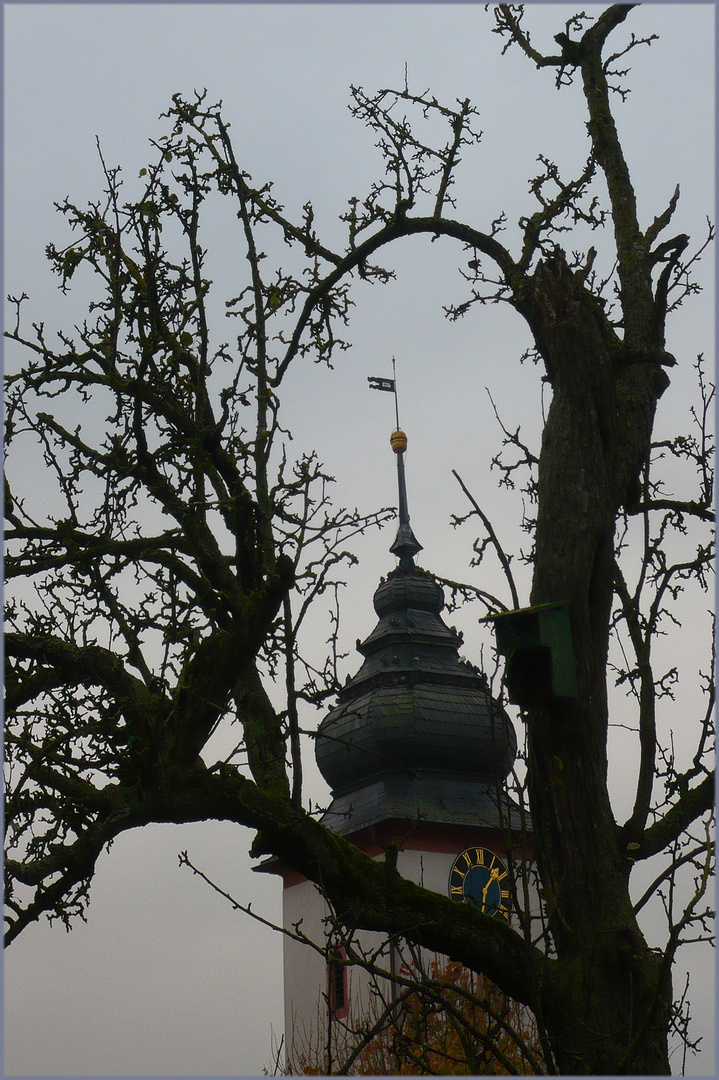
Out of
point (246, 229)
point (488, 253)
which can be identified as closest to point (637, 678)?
point (488, 253)

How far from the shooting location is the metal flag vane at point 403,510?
33.2 meters

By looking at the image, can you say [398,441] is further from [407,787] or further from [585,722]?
[585,722]

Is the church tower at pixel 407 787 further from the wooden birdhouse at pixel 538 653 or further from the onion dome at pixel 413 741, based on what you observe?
the wooden birdhouse at pixel 538 653

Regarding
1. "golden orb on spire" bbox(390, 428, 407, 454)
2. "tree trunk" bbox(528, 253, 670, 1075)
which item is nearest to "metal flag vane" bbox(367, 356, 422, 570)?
"golden orb on spire" bbox(390, 428, 407, 454)

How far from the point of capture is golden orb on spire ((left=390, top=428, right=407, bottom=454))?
137ft

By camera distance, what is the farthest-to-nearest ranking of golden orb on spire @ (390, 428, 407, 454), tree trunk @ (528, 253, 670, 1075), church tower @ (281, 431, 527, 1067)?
golden orb on spire @ (390, 428, 407, 454) < church tower @ (281, 431, 527, 1067) < tree trunk @ (528, 253, 670, 1075)

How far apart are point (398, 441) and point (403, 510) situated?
2.86 metres

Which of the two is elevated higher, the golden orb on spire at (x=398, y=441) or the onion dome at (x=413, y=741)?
the golden orb on spire at (x=398, y=441)

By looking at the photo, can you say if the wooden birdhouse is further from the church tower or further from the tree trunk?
the church tower

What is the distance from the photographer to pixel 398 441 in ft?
138

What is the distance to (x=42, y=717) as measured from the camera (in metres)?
6.17

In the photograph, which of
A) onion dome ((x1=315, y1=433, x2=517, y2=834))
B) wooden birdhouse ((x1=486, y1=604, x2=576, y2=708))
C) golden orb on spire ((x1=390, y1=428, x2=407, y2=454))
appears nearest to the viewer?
wooden birdhouse ((x1=486, y1=604, x2=576, y2=708))

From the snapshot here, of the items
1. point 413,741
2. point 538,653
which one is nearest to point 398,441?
point 413,741

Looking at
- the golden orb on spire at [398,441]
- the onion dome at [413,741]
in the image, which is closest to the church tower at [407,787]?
the onion dome at [413,741]
